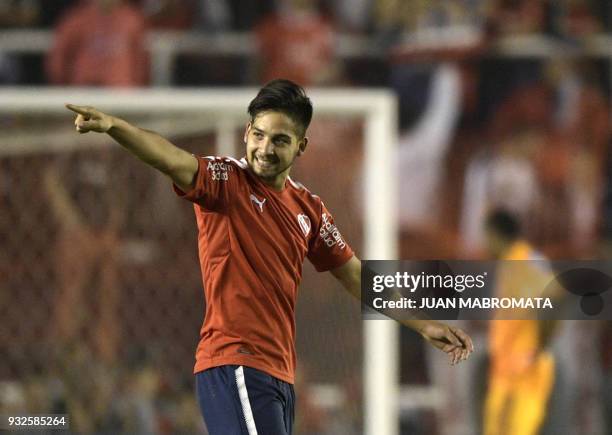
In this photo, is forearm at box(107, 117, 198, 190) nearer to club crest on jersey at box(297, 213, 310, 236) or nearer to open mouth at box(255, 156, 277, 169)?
open mouth at box(255, 156, 277, 169)

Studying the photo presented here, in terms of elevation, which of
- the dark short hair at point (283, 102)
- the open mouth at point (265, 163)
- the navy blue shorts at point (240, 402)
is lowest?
the navy blue shorts at point (240, 402)

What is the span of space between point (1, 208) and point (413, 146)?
3.24 m

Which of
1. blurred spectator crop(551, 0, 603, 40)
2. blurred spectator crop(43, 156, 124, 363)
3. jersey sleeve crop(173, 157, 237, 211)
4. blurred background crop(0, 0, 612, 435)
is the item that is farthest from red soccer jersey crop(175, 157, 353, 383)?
blurred spectator crop(551, 0, 603, 40)

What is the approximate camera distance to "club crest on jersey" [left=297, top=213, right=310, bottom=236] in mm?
3938

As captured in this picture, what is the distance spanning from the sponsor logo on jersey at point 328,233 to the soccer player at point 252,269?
0.75ft

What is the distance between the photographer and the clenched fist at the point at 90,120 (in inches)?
127

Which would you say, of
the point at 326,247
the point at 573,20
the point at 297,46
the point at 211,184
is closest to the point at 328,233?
the point at 326,247

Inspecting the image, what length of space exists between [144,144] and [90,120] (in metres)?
0.17

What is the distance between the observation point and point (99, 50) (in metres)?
8.16

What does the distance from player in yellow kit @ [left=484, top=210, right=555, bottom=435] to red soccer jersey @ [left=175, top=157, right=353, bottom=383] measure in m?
3.76

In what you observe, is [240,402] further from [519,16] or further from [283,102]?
[519,16]

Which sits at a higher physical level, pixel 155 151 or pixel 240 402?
pixel 155 151

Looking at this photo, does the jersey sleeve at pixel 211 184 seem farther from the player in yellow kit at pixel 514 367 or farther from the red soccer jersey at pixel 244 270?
the player in yellow kit at pixel 514 367

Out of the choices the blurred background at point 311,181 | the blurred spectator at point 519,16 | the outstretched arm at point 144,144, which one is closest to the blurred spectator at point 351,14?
the blurred background at point 311,181
